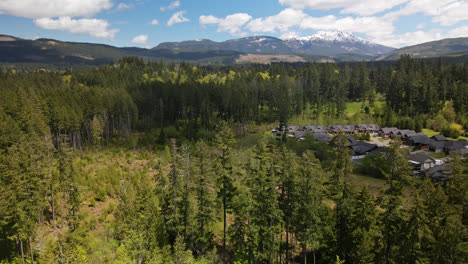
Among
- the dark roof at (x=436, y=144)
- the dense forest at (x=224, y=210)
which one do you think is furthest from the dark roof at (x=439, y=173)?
the dark roof at (x=436, y=144)

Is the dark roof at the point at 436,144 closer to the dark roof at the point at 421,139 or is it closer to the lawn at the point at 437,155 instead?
the dark roof at the point at 421,139

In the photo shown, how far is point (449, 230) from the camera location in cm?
1956

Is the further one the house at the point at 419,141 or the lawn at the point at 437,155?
the house at the point at 419,141

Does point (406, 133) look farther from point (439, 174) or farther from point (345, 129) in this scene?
point (439, 174)

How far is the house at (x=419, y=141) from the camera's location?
6580cm

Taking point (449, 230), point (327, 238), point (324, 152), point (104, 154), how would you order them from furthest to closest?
point (104, 154), point (324, 152), point (327, 238), point (449, 230)

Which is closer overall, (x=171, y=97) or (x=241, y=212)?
(x=241, y=212)

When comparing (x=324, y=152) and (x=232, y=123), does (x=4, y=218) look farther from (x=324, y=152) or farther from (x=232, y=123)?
(x=232, y=123)

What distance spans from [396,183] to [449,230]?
4.57 m

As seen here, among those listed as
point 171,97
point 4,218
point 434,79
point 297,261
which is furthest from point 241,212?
point 434,79

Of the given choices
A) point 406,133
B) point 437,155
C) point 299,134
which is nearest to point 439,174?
point 437,155

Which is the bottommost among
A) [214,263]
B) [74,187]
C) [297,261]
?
[297,261]

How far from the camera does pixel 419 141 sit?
66.9 m

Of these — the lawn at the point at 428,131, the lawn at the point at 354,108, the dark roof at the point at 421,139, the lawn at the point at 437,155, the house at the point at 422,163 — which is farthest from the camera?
the lawn at the point at 354,108
